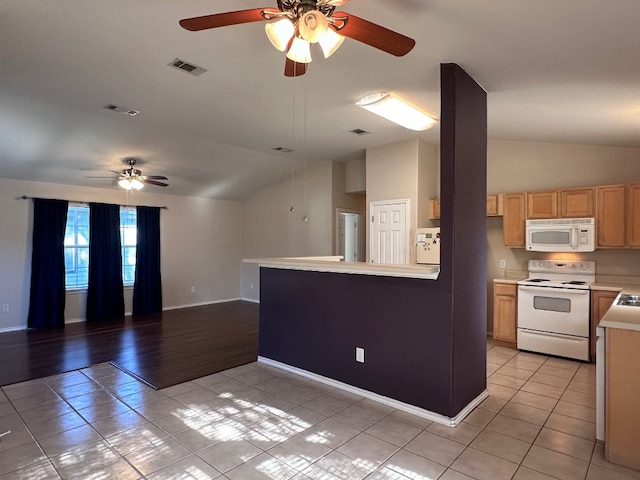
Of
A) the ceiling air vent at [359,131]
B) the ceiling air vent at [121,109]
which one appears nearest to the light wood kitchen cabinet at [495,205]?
the ceiling air vent at [359,131]

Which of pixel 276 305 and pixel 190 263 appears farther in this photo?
pixel 190 263

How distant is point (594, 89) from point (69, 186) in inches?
291

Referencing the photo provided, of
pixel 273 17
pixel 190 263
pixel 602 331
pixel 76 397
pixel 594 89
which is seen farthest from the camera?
pixel 190 263

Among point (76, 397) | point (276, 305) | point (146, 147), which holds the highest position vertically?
point (146, 147)

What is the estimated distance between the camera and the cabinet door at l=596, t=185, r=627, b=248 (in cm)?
421

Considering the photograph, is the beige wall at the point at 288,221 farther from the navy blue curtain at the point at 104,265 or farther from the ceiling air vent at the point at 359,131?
the navy blue curtain at the point at 104,265

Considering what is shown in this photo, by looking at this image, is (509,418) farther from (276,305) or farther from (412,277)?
(276,305)

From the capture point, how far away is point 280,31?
191 centimetres

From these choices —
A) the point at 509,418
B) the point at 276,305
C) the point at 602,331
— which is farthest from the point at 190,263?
the point at 602,331

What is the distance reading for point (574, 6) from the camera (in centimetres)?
194

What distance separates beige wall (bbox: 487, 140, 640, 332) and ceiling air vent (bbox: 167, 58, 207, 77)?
13.5 feet

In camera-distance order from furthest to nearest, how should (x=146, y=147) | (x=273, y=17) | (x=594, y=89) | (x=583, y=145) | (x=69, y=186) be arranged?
1. (x=69, y=186)
2. (x=146, y=147)
3. (x=583, y=145)
4. (x=594, y=89)
5. (x=273, y=17)

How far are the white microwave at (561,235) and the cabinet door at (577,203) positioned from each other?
0.10 metres

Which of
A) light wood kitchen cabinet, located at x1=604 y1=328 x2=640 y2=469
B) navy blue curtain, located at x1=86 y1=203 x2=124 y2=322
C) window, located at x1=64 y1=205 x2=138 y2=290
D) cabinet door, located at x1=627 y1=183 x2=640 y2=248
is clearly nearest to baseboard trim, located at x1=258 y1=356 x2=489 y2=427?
light wood kitchen cabinet, located at x1=604 y1=328 x2=640 y2=469
